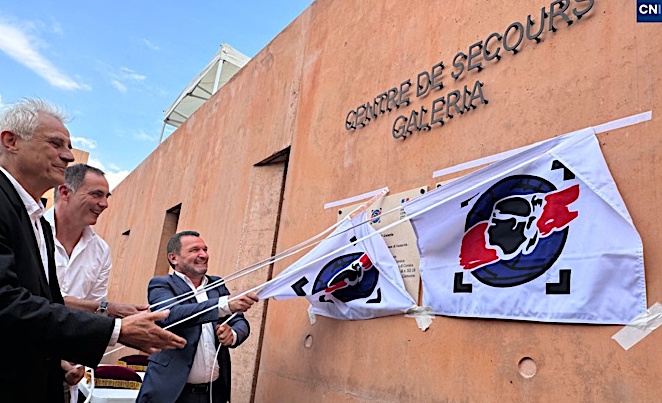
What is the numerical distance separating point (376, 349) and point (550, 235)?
149 cm

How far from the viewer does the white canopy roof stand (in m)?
13.1

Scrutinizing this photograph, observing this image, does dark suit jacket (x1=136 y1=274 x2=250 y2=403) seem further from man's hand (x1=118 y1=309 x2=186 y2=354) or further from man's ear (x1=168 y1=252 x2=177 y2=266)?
man's hand (x1=118 y1=309 x2=186 y2=354)

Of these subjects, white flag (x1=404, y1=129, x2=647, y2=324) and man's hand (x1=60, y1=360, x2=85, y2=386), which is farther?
man's hand (x1=60, y1=360, x2=85, y2=386)

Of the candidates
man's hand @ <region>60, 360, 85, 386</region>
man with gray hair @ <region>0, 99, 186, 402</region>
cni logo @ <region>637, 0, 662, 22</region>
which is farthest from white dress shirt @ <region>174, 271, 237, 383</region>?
cni logo @ <region>637, 0, 662, 22</region>

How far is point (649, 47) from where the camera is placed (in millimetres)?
2443

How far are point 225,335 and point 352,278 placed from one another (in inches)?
35.0

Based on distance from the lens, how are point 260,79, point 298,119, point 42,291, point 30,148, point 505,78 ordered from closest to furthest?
point 42,291 < point 30,148 < point 505,78 < point 298,119 < point 260,79

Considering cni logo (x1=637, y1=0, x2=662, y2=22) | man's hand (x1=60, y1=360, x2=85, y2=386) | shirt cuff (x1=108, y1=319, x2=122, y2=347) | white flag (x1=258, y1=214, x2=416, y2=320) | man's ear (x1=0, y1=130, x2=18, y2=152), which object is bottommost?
man's hand (x1=60, y1=360, x2=85, y2=386)

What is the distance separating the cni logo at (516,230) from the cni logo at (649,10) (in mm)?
829

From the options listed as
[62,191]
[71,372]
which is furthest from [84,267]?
[71,372]

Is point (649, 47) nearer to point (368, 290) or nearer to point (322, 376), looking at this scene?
point (368, 290)

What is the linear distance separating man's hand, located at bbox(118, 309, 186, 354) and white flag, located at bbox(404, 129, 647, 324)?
1.46 m

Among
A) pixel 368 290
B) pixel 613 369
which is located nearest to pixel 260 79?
pixel 368 290

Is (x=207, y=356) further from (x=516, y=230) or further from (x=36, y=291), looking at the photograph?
(x=516, y=230)
